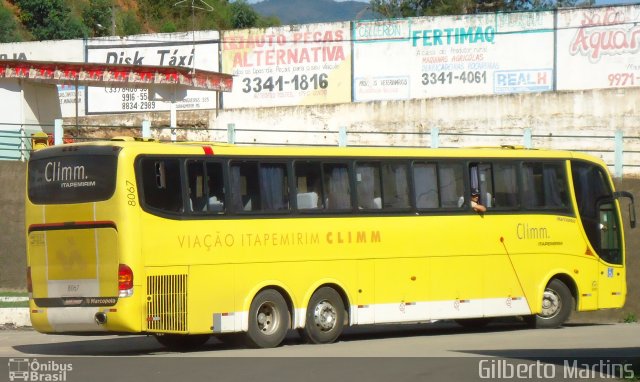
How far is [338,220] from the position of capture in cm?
1888

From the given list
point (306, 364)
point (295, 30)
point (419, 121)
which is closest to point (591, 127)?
point (419, 121)

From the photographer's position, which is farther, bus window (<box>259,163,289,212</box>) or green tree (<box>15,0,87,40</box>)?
green tree (<box>15,0,87,40</box>)

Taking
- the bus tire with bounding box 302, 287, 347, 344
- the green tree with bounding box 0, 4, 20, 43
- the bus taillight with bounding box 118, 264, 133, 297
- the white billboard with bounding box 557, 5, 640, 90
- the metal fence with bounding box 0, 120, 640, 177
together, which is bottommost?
the bus tire with bounding box 302, 287, 347, 344

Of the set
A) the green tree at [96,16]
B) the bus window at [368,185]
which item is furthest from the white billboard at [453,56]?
the green tree at [96,16]

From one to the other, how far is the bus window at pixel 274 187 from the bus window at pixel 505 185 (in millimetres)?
4659

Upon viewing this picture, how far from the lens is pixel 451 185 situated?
67.2 ft

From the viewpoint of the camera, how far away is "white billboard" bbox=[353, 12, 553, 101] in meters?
39.5

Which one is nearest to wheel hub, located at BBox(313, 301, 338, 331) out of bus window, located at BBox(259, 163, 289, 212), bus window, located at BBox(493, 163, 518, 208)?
bus window, located at BBox(259, 163, 289, 212)

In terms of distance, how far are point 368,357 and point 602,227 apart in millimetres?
8852

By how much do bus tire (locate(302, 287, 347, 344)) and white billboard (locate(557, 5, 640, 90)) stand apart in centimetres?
2215

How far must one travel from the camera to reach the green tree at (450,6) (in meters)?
58.0

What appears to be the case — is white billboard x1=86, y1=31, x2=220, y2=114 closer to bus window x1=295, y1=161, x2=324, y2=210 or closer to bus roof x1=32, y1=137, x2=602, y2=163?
bus roof x1=32, y1=137, x2=602, y2=163

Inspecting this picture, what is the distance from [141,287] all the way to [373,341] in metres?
4.66

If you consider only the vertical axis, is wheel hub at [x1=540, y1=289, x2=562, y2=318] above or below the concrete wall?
below
